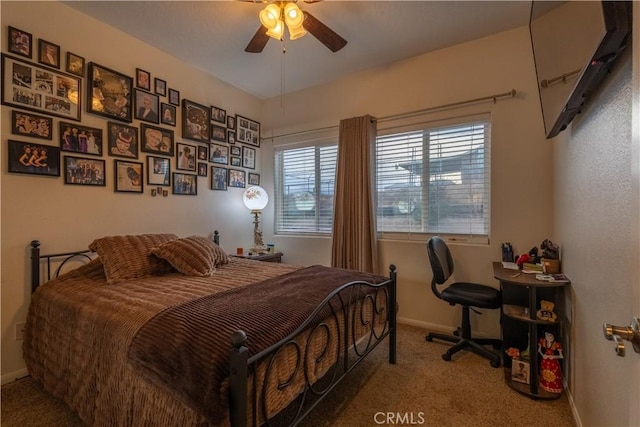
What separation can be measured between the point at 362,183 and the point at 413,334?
1642 millimetres

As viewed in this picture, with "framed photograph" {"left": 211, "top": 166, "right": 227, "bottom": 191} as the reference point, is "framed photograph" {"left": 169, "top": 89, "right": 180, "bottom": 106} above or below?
above

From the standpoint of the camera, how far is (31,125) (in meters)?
2.11

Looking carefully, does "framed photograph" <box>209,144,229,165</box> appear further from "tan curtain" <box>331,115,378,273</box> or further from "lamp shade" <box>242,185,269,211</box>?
"tan curtain" <box>331,115,378,273</box>

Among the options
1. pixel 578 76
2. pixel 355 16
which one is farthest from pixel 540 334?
pixel 355 16

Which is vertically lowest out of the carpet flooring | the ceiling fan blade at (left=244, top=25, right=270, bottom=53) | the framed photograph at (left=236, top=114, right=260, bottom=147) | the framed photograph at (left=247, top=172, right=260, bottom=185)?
the carpet flooring

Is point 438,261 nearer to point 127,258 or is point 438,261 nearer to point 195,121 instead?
point 127,258

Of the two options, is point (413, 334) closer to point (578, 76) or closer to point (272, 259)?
point (272, 259)

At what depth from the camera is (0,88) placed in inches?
78.0

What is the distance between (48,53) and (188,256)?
73.6 inches

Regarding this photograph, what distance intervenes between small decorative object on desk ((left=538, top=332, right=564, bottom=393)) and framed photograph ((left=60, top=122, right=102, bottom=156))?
375 centimetres

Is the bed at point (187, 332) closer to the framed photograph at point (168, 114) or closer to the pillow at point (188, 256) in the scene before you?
the pillow at point (188, 256)

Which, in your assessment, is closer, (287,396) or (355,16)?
(287,396)

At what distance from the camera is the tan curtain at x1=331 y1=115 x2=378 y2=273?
3193 mm

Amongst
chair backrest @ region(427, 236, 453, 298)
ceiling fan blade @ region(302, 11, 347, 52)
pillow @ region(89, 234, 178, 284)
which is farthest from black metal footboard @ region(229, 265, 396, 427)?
ceiling fan blade @ region(302, 11, 347, 52)
